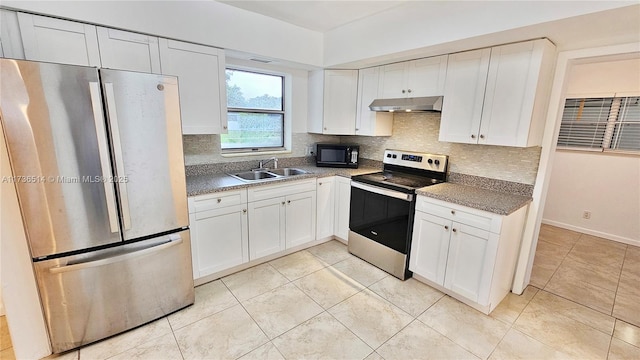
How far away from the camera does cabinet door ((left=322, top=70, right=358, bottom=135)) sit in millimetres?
3262

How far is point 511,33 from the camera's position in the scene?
190 cm

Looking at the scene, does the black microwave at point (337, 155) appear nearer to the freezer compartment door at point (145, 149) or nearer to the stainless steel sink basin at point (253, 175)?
the stainless steel sink basin at point (253, 175)

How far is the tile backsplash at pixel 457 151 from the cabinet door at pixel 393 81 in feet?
1.27

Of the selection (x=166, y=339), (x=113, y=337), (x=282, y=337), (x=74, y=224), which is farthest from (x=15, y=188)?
(x=282, y=337)

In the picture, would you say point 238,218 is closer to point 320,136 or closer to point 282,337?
point 282,337

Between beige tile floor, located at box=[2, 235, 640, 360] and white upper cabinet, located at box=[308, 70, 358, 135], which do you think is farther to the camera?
white upper cabinet, located at box=[308, 70, 358, 135]

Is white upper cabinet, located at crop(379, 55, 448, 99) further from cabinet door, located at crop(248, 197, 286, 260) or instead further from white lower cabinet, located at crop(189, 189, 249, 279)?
white lower cabinet, located at crop(189, 189, 249, 279)

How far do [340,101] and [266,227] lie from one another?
1.71m

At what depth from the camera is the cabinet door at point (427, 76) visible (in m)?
2.50

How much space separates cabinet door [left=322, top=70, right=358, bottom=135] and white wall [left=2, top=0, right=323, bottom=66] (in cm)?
27

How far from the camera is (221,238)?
251cm

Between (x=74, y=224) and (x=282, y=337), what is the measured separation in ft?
4.92

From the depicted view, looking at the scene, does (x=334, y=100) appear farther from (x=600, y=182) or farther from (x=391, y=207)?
(x=600, y=182)

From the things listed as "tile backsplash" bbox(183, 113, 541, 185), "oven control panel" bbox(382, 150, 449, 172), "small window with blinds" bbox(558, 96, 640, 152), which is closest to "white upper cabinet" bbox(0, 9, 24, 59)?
"tile backsplash" bbox(183, 113, 541, 185)
